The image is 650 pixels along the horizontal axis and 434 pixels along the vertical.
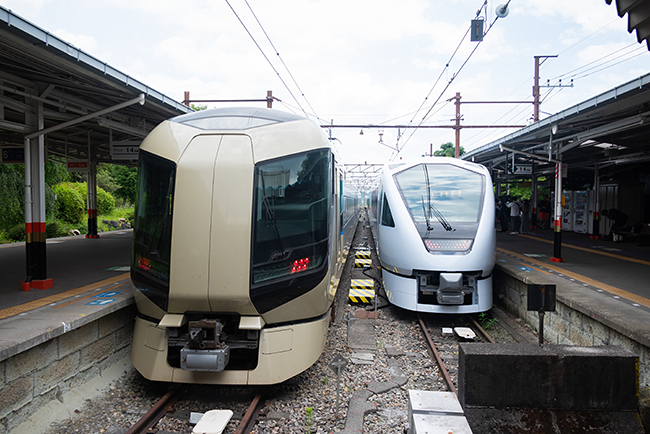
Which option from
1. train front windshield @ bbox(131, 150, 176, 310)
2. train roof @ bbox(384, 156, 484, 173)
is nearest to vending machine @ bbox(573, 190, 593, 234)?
train roof @ bbox(384, 156, 484, 173)

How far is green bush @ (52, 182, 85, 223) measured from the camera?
23.4m

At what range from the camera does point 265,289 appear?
4.00 meters

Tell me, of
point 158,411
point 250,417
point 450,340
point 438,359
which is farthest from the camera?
point 450,340

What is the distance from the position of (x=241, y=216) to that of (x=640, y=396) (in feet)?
12.5

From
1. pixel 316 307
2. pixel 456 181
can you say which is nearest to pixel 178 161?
pixel 316 307

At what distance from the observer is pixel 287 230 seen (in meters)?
4.16

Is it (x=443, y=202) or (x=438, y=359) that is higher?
(x=443, y=202)

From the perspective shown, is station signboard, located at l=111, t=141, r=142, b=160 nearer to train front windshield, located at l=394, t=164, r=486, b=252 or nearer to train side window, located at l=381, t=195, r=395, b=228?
train side window, located at l=381, t=195, r=395, b=228

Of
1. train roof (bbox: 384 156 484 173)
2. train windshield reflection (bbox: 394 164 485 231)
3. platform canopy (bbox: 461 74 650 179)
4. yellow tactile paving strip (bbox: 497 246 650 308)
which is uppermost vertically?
platform canopy (bbox: 461 74 650 179)

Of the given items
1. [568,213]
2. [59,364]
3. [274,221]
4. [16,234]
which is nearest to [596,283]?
[274,221]

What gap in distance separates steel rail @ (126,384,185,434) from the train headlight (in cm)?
395

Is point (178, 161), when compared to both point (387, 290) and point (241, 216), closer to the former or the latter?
point (241, 216)

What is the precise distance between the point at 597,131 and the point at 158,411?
27.5ft

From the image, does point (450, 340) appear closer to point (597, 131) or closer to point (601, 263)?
point (601, 263)
